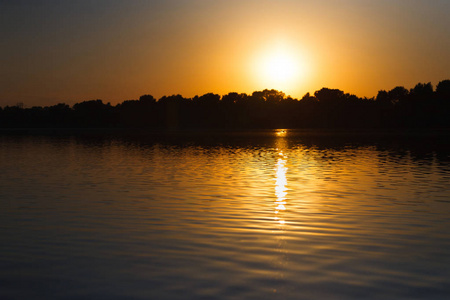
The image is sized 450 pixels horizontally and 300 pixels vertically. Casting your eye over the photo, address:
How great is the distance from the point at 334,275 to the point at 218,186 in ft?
51.2

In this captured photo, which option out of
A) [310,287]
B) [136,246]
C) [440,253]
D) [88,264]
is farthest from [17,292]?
[440,253]

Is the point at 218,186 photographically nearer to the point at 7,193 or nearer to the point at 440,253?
the point at 7,193

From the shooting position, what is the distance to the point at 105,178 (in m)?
29.6

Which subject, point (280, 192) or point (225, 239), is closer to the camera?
point (225, 239)

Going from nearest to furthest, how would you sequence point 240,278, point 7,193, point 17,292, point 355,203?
point 17,292
point 240,278
point 355,203
point 7,193

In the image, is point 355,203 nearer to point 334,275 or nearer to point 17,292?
point 334,275

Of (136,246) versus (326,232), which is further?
(326,232)

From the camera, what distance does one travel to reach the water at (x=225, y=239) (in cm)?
980

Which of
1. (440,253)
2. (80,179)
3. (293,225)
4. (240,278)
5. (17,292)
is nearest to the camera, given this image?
(17,292)

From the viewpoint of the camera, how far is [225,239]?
1367 centimetres

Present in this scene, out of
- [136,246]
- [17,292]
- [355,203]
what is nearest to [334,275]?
[136,246]

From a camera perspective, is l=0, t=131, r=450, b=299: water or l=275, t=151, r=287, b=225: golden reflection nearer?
l=0, t=131, r=450, b=299: water

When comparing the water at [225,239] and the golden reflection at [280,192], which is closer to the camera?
the water at [225,239]

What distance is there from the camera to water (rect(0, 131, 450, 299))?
9797mm
